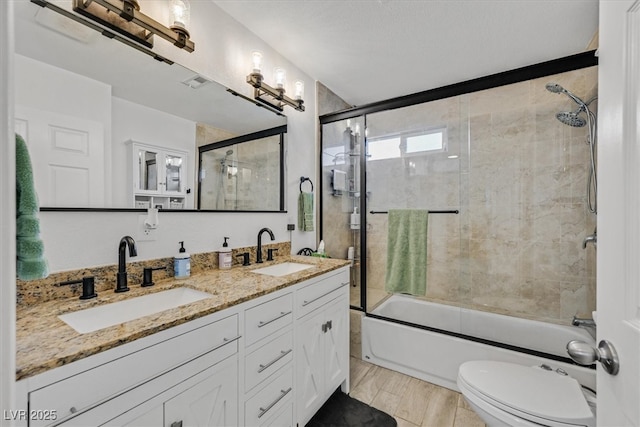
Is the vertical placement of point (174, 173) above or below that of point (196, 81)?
below

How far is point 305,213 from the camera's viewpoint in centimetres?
226

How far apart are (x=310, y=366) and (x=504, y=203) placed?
2.11m

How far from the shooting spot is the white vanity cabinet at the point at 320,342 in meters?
1.43

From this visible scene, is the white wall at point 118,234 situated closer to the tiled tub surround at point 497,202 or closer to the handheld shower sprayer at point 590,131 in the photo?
the tiled tub surround at point 497,202

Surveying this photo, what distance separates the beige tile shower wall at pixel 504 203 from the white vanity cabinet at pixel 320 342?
76cm

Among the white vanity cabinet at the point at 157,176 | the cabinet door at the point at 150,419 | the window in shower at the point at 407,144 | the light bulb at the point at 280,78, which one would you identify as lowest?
the cabinet door at the point at 150,419

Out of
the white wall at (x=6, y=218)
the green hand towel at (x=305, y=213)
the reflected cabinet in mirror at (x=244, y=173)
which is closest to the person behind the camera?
the white wall at (x=6, y=218)

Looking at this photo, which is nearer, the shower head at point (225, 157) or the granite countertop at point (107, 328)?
the granite countertop at point (107, 328)

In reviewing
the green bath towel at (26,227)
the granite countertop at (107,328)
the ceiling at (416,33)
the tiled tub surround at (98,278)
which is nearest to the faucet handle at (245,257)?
the tiled tub surround at (98,278)

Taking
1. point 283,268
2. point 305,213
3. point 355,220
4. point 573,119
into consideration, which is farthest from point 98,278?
point 573,119

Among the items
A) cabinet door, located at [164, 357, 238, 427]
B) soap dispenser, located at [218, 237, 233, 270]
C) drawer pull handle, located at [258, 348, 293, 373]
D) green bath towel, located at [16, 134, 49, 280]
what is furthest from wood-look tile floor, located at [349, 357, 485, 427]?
green bath towel, located at [16, 134, 49, 280]

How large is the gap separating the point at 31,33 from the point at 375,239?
92.8 inches

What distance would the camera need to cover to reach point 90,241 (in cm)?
114

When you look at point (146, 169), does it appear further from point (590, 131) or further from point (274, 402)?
point (590, 131)
